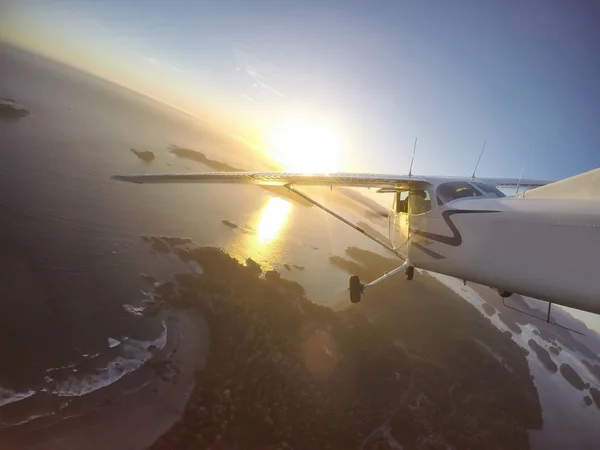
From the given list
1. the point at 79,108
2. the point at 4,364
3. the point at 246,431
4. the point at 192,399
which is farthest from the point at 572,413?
the point at 79,108

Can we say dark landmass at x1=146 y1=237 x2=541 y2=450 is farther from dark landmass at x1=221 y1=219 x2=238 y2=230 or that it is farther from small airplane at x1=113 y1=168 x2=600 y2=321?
small airplane at x1=113 y1=168 x2=600 y2=321

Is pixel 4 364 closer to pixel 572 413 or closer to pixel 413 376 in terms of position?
pixel 413 376

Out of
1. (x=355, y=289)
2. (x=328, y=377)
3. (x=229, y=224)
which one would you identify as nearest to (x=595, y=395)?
(x=328, y=377)

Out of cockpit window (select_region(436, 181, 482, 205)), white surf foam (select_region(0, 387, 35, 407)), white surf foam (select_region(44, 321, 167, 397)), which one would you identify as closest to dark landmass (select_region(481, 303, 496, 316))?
white surf foam (select_region(44, 321, 167, 397))

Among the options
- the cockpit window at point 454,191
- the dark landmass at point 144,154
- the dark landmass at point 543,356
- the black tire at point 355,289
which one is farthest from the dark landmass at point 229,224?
the dark landmass at point 543,356

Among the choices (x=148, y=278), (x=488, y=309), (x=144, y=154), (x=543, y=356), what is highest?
(x=144, y=154)

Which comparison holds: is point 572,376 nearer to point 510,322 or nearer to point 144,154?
point 510,322

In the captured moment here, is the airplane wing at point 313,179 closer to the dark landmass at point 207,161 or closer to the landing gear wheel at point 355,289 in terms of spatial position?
the landing gear wheel at point 355,289
